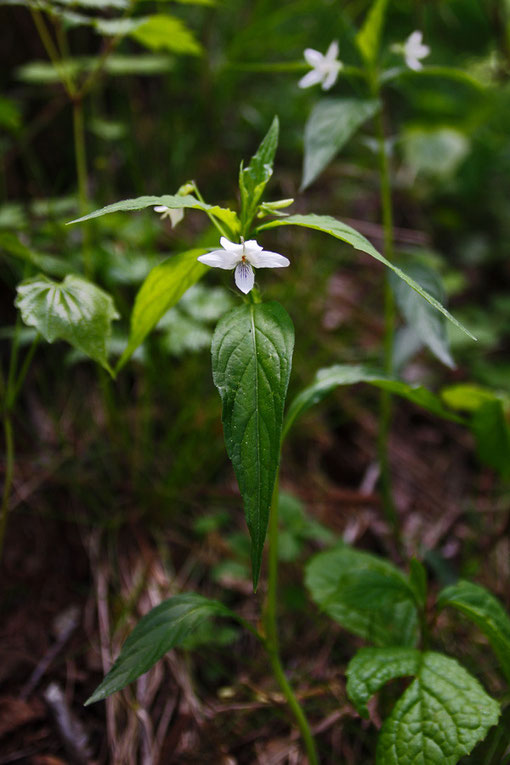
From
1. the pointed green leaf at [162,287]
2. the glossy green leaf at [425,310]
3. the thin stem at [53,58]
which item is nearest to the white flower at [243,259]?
the pointed green leaf at [162,287]

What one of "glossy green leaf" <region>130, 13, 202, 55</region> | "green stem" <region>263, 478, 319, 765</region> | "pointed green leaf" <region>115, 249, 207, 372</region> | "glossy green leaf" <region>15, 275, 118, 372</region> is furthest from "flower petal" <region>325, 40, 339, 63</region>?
"green stem" <region>263, 478, 319, 765</region>

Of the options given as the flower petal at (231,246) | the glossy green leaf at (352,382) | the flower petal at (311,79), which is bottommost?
the glossy green leaf at (352,382)

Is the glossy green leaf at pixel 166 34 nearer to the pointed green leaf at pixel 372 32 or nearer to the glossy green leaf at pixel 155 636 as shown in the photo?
the pointed green leaf at pixel 372 32

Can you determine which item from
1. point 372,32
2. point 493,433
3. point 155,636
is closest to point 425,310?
point 493,433

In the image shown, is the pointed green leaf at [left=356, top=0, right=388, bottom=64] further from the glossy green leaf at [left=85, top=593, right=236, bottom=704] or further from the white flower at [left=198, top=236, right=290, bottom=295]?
the glossy green leaf at [left=85, top=593, right=236, bottom=704]

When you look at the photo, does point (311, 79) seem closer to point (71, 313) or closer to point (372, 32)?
point (372, 32)
